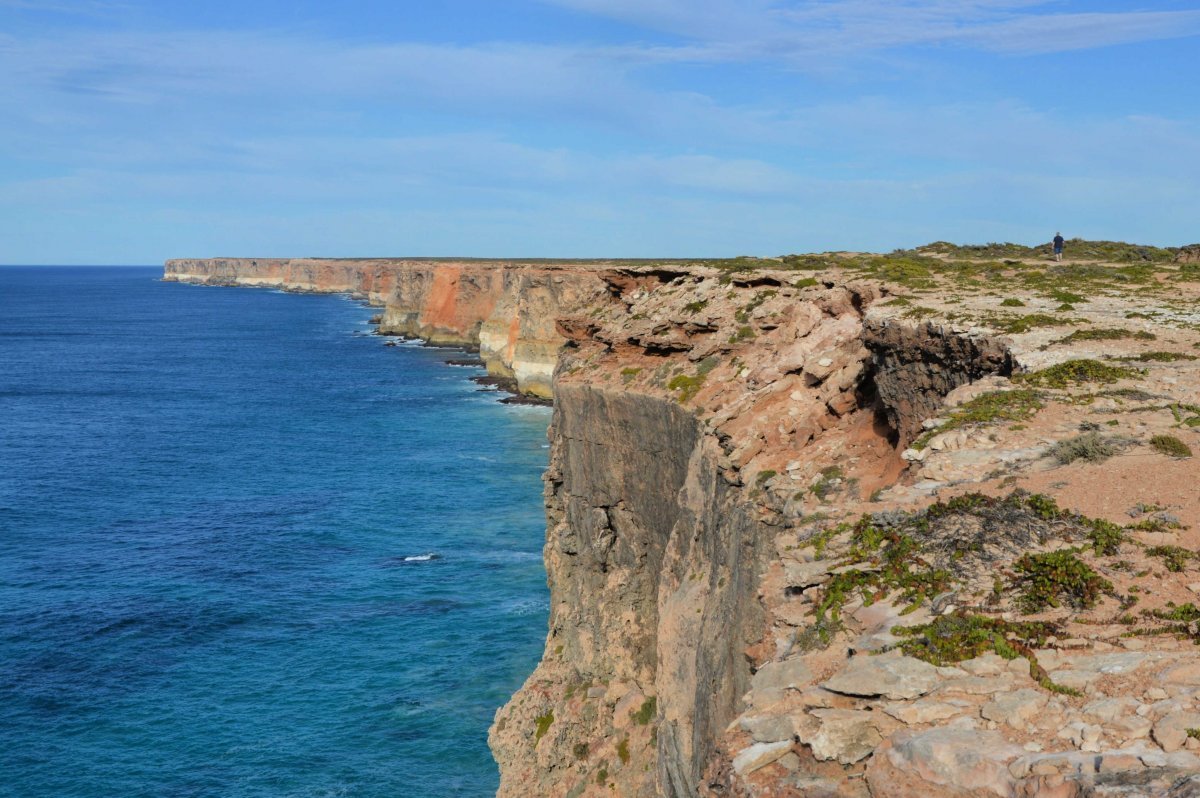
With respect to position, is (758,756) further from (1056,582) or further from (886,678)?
(1056,582)

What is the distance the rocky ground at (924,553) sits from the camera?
9047mm

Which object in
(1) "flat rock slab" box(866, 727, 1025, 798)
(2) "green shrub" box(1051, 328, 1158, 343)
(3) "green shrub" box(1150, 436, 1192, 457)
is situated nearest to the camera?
(1) "flat rock slab" box(866, 727, 1025, 798)

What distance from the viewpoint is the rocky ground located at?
29.7ft

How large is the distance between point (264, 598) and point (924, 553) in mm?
43723

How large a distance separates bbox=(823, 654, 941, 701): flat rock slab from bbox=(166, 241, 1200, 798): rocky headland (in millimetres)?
31

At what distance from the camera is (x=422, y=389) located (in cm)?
11525

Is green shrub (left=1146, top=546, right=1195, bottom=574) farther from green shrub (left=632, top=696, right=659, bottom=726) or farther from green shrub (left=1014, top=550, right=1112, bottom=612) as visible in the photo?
green shrub (left=632, top=696, right=659, bottom=726)

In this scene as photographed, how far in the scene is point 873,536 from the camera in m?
13.8

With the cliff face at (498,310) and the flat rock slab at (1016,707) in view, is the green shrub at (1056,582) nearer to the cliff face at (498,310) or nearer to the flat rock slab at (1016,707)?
the flat rock slab at (1016,707)

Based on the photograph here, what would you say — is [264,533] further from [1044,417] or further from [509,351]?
[509,351]

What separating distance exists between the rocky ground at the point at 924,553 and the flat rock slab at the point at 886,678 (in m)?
0.03

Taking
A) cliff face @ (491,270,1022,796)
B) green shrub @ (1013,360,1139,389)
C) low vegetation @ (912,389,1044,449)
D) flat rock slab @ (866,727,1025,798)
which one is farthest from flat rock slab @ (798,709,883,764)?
green shrub @ (1013,360,1139,389)

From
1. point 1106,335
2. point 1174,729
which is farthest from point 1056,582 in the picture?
point 1106,335

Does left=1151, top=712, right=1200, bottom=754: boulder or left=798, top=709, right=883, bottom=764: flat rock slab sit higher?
left=1151, top=712, right=1200, bottom=754: boulder
